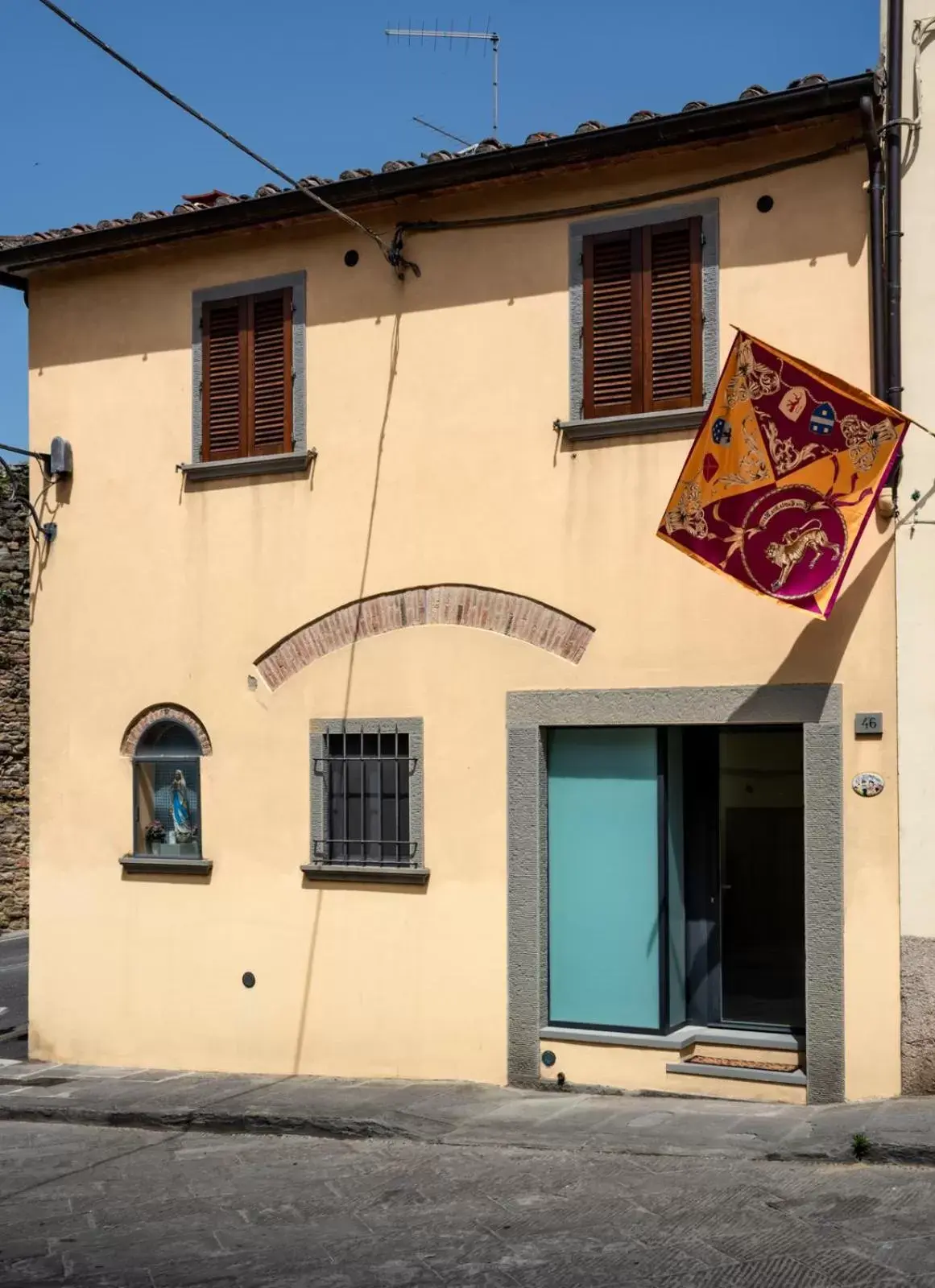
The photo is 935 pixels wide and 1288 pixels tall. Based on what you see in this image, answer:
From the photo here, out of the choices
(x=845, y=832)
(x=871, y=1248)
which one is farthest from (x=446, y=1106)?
(x=871, y=1248)

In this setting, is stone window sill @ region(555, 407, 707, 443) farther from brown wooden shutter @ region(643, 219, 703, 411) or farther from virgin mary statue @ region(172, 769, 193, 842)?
virgin mary statue @ region(172, 769, 193, 842)

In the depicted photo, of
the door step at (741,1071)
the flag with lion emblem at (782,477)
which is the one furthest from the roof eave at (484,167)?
the door step at (741,1071)

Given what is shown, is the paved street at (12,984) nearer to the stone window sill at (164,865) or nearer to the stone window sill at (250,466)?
the stone window sill at (164,865)

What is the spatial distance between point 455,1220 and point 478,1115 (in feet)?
7.10

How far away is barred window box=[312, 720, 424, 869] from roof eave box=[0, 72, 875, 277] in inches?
149

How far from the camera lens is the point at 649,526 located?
1038 cm

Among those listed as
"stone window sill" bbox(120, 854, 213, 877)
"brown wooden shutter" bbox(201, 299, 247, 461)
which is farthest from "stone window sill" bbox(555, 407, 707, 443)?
"stone window sill" bbox(120, 854, 213, 877)

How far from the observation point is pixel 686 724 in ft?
33.6

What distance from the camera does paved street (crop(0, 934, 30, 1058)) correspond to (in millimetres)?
14497

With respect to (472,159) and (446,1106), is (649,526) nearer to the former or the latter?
(472,159)

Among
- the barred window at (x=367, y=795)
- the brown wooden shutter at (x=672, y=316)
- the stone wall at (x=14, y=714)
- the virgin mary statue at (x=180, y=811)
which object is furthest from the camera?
the stone wall at (x=14, y=714)

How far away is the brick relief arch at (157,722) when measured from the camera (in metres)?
12.2

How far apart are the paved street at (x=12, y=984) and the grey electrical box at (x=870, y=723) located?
25.1 ft

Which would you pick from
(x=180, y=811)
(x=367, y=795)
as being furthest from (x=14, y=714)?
(x=367, y=795)
